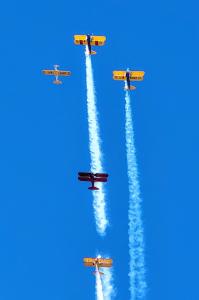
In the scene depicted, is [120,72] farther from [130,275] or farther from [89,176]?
[130,275]

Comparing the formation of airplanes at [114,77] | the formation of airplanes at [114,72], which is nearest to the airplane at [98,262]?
the formation of airplanes at [114,77]

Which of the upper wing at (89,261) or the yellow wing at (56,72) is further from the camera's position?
the yellow wing at (56,72)

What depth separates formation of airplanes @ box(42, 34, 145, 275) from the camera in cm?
9981

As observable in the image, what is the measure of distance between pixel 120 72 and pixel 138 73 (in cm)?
165

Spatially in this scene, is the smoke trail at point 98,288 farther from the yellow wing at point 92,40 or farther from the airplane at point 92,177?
the yellow wing at point 92,40

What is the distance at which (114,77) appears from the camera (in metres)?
105

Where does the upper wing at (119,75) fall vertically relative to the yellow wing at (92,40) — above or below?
below

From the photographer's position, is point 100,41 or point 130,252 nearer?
point 130,252

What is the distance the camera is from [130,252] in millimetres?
98625

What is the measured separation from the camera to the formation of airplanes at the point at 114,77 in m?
99.8

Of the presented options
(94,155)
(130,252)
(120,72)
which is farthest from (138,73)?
(130,252)

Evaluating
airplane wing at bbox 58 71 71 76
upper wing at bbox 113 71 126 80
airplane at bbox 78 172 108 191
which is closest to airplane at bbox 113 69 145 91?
upper wing at bbox 113 71 126 80

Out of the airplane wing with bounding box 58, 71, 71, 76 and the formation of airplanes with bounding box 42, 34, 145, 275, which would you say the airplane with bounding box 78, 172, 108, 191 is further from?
the airplane wing with bounding box 58, 71, 71, 76

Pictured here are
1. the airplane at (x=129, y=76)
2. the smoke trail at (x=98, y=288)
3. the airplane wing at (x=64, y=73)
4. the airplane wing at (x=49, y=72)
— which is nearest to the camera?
the smoke trail at (x=98, y=288)
